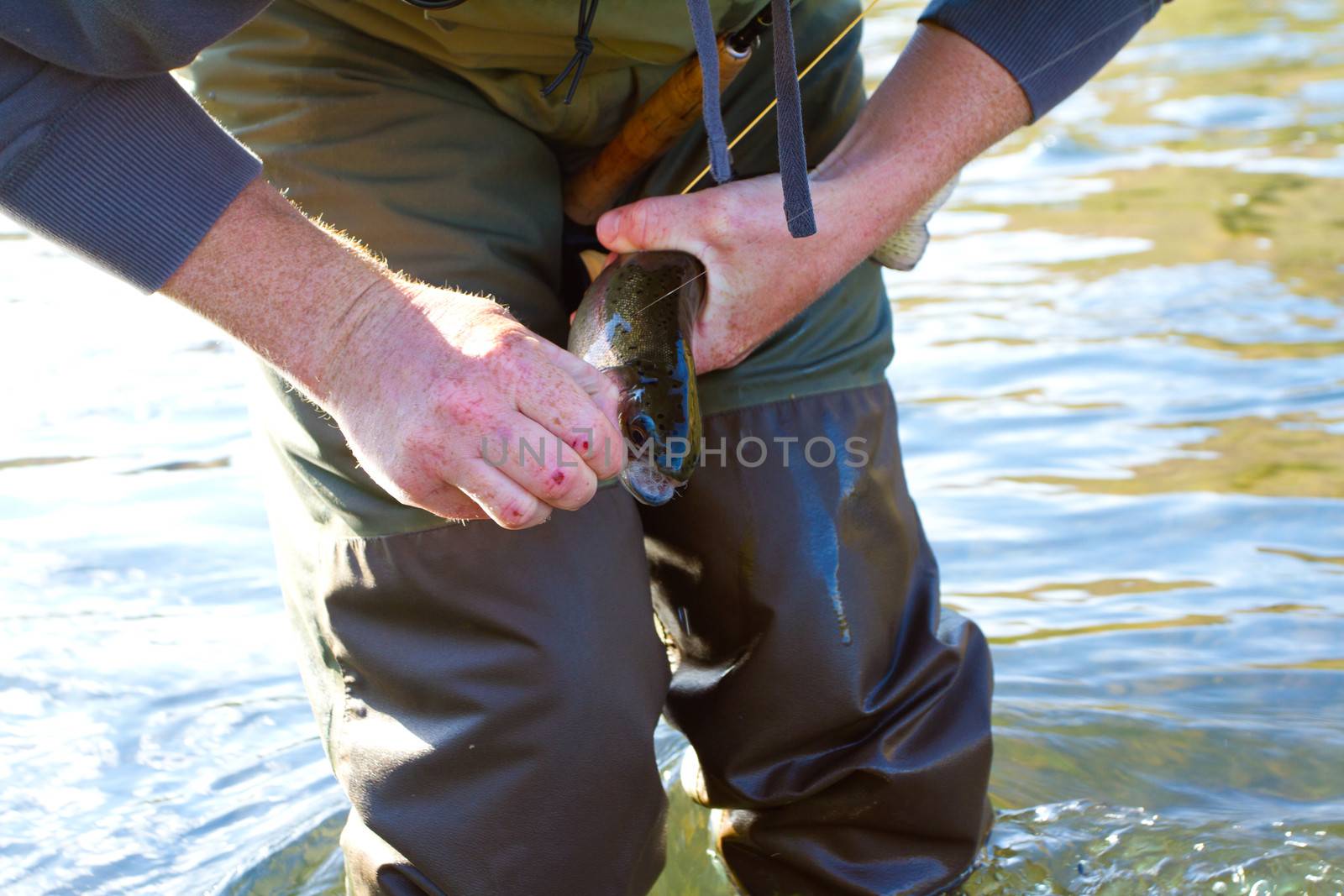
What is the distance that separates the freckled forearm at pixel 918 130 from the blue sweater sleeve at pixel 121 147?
0.82m

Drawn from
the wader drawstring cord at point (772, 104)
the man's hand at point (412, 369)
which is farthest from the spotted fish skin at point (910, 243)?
the man's hand at point (412, 369)

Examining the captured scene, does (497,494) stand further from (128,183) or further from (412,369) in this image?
(128,183)

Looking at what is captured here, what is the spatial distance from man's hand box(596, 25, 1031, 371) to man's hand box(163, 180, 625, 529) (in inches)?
14.1

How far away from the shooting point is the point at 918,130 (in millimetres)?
2016

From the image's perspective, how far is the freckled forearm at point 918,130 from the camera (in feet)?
6.51

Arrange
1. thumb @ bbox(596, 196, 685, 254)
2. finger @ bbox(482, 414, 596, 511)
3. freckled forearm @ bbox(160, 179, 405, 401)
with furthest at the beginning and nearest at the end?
thumb @ bbox(596, 196, 685, 254) → freckled forearm @ bbox(160, 179, 405, 401) → finger @ bbox(482, 414, 596, 511)

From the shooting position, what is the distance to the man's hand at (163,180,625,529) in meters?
1.41

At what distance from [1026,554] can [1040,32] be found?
4.88ft

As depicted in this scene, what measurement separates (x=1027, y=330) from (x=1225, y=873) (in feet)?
8.49

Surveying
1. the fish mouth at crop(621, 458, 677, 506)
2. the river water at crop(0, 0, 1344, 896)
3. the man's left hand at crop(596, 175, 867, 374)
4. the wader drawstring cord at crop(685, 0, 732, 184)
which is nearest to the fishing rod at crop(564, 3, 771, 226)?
the man's left hand at crop(596, 175, 867, 374)

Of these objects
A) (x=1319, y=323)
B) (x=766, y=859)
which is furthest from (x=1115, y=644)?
(x=1319, y=323)

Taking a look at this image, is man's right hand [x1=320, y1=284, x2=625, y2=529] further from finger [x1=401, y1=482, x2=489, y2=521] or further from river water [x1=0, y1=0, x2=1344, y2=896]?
river water [x1=0, y1=0, x2=1344, y2=896]

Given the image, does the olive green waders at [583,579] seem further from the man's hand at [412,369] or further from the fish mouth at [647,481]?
the man's hand at [412,369]

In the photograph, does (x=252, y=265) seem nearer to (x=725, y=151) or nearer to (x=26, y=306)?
(x=725, y=151)
